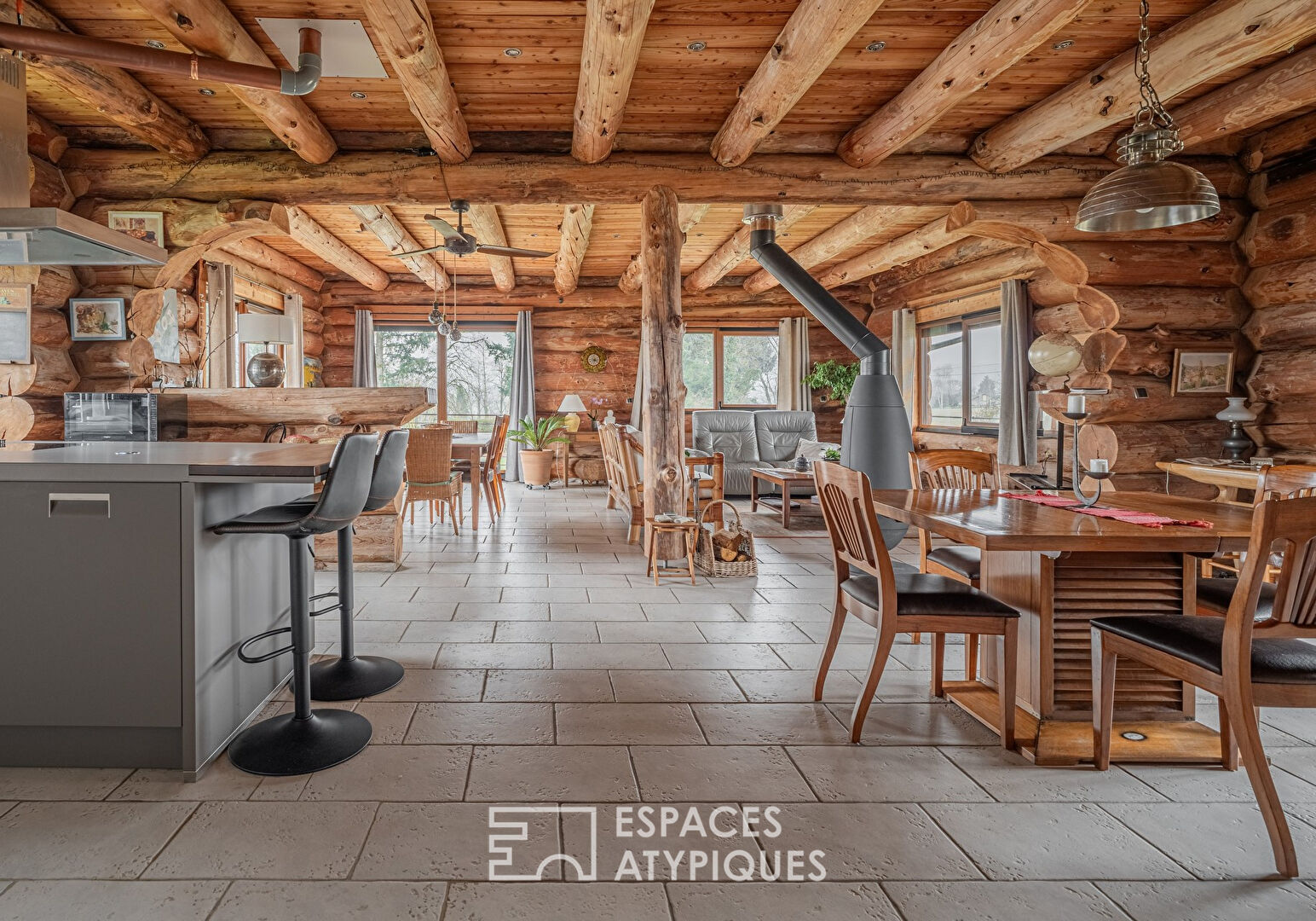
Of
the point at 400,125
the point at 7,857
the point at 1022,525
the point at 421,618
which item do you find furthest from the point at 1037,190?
the point at 7,857

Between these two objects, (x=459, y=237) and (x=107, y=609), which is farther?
(x=459, y=237)

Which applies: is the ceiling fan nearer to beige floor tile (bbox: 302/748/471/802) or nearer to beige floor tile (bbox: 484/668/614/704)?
beige floor tile (bbox: 484/668/614/704)

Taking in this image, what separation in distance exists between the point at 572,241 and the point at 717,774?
5.87 metres

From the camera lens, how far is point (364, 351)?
9977mm

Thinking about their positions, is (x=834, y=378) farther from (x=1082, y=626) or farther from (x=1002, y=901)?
(x=1002, y=901)

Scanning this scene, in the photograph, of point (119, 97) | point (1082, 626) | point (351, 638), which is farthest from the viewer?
point (119, 97)

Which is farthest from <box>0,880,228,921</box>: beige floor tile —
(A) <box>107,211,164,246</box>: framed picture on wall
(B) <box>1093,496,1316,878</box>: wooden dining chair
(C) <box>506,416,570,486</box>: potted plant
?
(C) <box>506,416,570,486</box>: potted plant

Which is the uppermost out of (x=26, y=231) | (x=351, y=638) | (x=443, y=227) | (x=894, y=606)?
(x=443, y=227)

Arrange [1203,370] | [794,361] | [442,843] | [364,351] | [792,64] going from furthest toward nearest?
[794,361] → [364,351] → [1203,370] → [792,64] → [442,843]

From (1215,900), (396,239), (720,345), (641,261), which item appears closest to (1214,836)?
(1215,900)

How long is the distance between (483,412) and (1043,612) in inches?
367

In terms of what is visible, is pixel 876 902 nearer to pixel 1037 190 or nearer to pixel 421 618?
pixel 421 618

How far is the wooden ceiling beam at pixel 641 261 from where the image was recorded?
20.4 ft

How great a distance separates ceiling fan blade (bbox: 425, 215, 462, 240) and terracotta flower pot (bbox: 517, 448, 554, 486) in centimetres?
430
